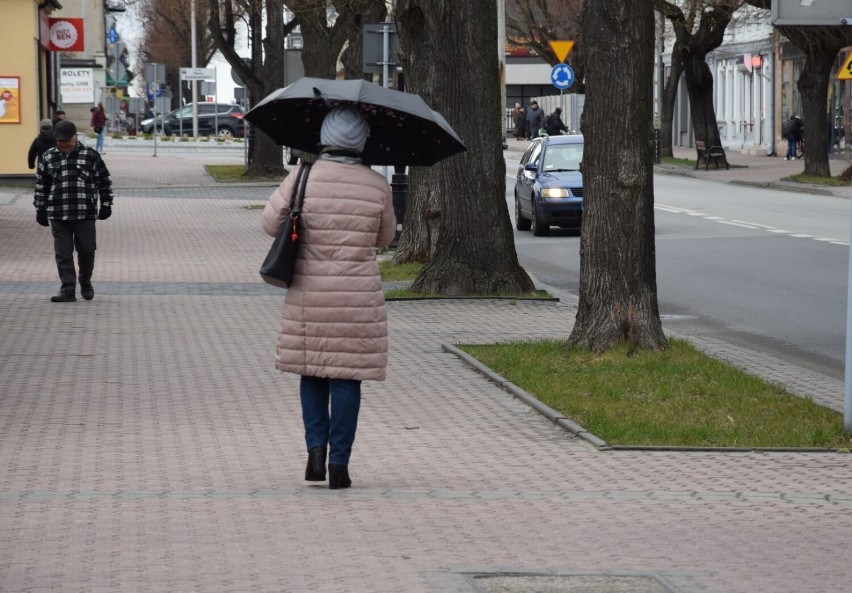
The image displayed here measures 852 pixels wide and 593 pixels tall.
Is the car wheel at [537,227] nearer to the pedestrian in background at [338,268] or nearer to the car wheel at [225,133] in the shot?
the pedestrian in background at [338,268]

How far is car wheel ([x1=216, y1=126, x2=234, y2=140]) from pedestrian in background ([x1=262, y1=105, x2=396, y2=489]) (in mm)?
64082

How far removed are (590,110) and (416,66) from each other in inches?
249

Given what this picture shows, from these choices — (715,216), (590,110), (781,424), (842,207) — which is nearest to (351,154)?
(781,424)

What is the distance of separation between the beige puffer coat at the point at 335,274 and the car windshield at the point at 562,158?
1976 cm

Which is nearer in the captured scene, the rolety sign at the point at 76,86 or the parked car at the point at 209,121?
the rolety sign at the point at 76,86

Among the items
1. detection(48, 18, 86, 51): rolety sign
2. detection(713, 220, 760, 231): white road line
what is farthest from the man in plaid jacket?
detection(48, 18, 86, 51): rolety sign

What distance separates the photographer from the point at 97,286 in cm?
1775

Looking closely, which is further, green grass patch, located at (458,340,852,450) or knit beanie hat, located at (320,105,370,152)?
green grass patch, located at (458,340,852,450)

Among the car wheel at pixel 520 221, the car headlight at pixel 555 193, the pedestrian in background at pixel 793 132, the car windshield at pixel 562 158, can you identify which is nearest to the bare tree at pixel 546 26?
the pedestrian in background at pixel 793 132

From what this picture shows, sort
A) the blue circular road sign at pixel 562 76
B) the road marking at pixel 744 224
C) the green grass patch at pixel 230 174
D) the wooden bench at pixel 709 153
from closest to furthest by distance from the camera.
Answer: the road marking at pixel 744 224 → the green grass patch at pixel 230 174 → the wooden bench at pixel 709 153 → the blue circular road sign at pixel 562 76

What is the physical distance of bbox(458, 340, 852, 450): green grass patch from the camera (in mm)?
8883

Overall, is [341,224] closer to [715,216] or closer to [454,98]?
[454,98]

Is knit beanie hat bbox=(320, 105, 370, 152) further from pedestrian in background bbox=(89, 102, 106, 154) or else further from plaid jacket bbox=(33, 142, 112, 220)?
pedestrian in background bbox=(89, 102, 106, 154)

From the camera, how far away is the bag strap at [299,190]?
278 inches
